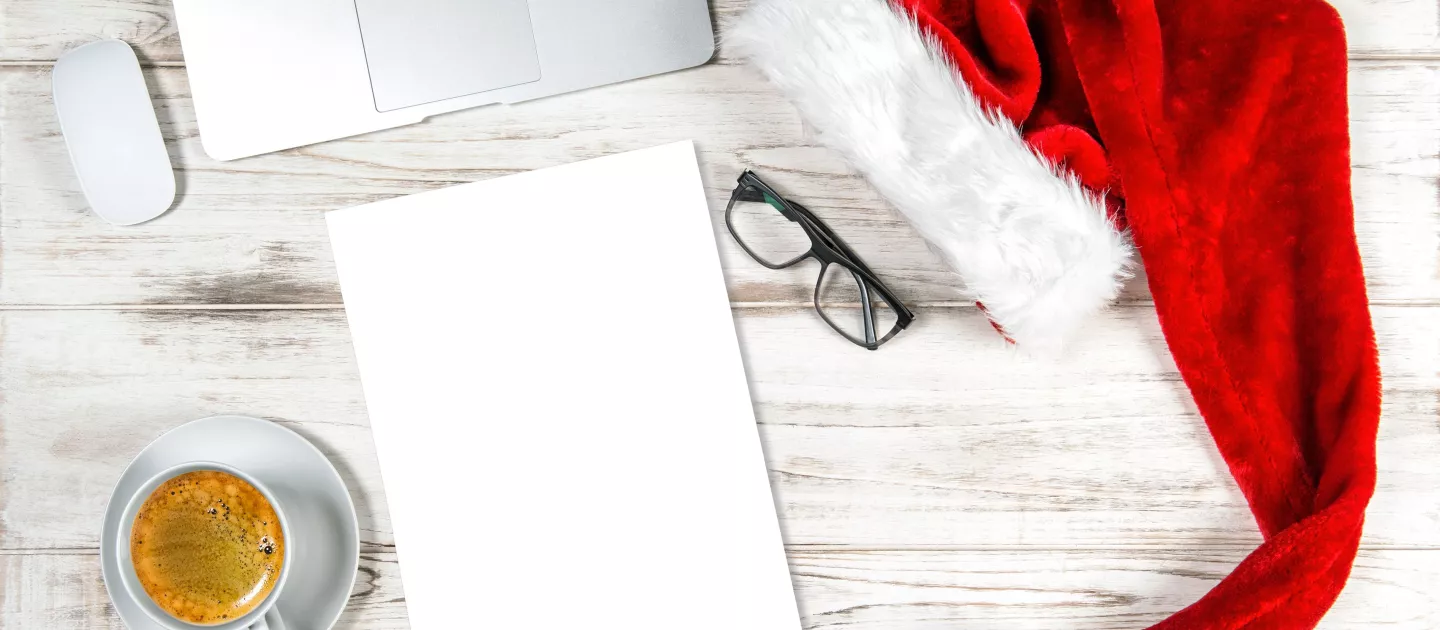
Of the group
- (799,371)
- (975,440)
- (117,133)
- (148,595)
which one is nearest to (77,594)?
(148,595)

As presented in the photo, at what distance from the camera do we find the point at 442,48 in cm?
69

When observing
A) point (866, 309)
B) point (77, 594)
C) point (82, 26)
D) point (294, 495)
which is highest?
point (82, 26)

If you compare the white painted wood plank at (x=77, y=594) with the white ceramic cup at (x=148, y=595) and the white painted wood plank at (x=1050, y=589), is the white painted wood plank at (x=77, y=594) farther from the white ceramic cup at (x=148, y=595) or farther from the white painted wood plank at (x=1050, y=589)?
the white painted wood plank at (x=1050, y=589)

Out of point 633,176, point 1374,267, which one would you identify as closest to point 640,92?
point 633,176

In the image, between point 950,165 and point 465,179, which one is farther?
point 465,179

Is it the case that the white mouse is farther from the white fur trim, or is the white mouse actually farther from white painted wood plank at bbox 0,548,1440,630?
white painted wood plank at bbox 0,548,1440,630

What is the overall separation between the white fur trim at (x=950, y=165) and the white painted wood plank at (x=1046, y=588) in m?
0.22

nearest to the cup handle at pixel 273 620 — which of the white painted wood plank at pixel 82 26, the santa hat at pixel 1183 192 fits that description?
the white painted wood plank at pixel 82 26

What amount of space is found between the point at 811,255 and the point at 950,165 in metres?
0.14

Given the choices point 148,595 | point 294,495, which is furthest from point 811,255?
point 148,595

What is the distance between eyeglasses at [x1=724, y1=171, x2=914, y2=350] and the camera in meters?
0.71

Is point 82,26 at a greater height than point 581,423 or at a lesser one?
greater

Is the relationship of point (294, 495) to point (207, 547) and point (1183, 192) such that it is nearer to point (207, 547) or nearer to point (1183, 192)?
point (207, 547)

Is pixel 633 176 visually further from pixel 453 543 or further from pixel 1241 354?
pixel 1241 354
